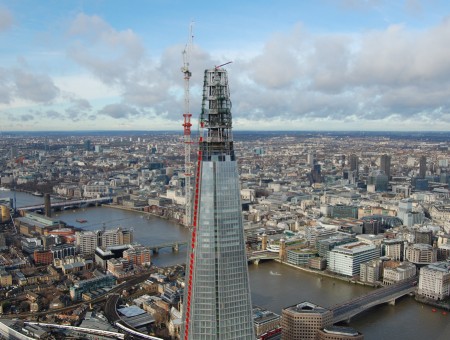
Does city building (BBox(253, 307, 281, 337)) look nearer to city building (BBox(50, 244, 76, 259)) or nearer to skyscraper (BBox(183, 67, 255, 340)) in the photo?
skyscraper (BBox(183, 67, 255, 340))

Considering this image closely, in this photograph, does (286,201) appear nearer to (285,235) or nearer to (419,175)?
(285,235)

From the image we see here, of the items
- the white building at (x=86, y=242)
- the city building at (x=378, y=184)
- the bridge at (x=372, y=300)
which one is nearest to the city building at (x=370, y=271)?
the bridge at (x=372, y=300)

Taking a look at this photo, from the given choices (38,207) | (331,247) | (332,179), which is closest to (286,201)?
(332,179)

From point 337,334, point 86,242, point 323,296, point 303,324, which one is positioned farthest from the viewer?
point 86,242

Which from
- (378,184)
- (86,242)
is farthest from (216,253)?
(378,184)

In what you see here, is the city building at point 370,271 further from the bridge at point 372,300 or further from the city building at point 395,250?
the city building at point 395,250

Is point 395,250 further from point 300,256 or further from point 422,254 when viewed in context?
point 300,256

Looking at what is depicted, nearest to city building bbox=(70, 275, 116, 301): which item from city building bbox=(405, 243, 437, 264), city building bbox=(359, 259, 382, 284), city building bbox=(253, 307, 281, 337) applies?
city building bbox=(253, 307, 281, 337)
